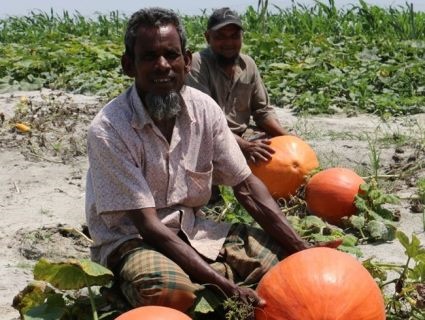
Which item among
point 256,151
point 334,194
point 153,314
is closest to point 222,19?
point 256,151

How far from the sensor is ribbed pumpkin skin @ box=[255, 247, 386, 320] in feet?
9.68

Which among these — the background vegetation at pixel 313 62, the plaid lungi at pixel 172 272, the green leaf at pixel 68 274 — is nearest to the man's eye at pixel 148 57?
the plaid lungi at pixel 172 272

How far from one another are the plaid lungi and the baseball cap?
2361mm

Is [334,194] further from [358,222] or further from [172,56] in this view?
[172,56]

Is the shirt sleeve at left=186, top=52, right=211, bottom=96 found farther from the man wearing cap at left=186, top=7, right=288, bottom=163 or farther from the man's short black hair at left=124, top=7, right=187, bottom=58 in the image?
the man's short black hair at left=124, top=7, right=187, bottom=58

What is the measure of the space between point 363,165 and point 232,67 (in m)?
1.22

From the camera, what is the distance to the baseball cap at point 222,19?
5633mm

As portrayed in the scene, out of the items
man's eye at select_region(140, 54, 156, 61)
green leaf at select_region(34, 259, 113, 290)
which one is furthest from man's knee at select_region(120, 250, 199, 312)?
man's eye at select_region(140, 54, 156, 61)

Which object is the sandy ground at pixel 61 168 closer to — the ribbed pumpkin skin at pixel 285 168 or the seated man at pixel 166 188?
the ribbed pumpkin skin at pixel 285 168

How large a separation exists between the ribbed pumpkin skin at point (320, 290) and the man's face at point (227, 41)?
2.72m

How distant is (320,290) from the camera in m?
2.98

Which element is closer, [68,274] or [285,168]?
[68,274]

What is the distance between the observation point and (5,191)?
19.0 feet

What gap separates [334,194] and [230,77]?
4.08ft
